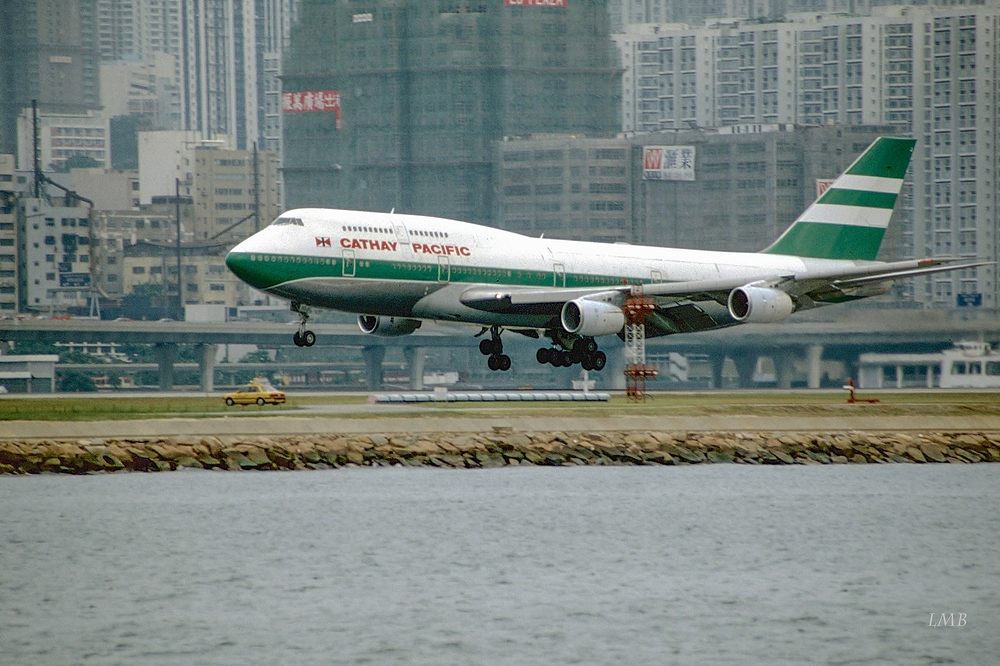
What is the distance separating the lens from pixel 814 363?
14288cm

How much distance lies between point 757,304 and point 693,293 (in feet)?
8.58

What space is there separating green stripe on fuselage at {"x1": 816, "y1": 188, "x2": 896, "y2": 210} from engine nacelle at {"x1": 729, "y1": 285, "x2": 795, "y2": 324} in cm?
1252

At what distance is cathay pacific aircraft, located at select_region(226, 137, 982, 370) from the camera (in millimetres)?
58719

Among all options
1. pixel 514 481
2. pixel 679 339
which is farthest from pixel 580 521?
pixel 679 339

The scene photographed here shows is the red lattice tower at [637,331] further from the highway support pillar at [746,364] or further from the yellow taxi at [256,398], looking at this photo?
the highway support pillar at [746,364]

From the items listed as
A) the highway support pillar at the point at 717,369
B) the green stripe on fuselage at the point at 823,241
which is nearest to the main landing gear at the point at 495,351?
the green stripe on fuselage at the point at 823,241

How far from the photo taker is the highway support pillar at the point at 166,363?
14725 centimetres

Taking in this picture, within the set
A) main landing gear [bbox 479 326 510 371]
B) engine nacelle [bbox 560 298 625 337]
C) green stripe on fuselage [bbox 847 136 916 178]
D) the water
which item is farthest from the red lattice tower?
green stripe on fuselage [bbox 847 136 916 178]

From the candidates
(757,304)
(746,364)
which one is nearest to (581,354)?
(757,304)

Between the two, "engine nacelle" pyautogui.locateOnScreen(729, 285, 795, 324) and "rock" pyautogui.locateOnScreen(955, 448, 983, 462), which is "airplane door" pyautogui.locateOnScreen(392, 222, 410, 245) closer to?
"engine nacelle" pyautogui.locateOnScreen(729, 285, 795, 324)

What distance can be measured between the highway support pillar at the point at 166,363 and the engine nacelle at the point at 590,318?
3565 inches

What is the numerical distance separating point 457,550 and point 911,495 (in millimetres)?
19912

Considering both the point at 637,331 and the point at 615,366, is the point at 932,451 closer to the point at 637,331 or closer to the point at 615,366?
Answer: the point at 637,331

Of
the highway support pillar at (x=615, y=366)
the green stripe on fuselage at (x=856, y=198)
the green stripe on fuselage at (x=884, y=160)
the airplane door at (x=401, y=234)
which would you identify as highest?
the green stripe on fuselage at (x=884, y=160)
